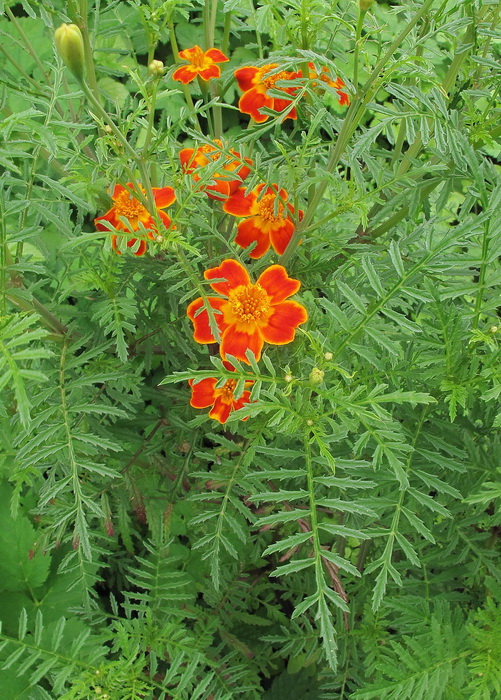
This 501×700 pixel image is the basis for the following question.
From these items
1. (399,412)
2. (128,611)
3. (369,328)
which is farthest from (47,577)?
(369,328)

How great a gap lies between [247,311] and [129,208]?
270 millimetres

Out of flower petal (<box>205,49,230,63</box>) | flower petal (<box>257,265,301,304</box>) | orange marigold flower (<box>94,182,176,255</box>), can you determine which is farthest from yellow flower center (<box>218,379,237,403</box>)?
flower petal (<box>205,49,230,63</box>)

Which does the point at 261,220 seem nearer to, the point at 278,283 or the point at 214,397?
the point at 278,283

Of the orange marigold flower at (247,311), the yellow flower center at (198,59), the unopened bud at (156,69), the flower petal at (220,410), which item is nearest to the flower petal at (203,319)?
the orange marigold flower at (247,311)

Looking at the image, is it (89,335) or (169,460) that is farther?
(169,460)

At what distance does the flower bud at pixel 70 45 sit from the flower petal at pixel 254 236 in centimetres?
42

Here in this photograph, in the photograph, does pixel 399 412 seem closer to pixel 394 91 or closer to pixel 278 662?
pixel 394 91

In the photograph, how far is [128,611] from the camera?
3.56 ft

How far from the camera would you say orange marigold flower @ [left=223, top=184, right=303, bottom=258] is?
99cm

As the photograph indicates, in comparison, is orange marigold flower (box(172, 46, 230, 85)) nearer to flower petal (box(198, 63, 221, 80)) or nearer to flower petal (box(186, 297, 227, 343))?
flower petal (box(198, 63, 221, 80))

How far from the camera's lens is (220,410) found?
3.00ft

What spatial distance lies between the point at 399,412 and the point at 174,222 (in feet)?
1.57

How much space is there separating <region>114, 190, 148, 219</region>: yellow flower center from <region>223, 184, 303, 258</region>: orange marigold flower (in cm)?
14

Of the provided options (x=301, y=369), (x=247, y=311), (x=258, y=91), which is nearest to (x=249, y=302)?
(x=247, y=311)
